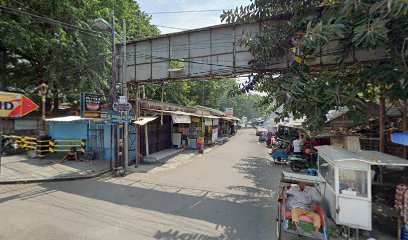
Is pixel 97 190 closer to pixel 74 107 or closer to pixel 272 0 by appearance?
pixel 272 0

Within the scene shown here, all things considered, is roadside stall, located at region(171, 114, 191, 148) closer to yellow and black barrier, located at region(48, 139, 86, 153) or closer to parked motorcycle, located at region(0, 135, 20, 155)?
yellow and black barrier, located at region(48, 139, 86, 153)

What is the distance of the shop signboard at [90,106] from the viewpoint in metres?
11.4

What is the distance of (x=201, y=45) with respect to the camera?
11.0 meters

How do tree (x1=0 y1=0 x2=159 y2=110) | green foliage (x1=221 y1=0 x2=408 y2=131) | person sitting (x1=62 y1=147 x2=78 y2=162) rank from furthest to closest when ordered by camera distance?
tree (x1=0 y1=0 x2=159 y2=110) → person sitting (x1=62 y1=147 x2=78 y2=162) → green foliage (x1=221 y1=0 x2=408 y2=131)

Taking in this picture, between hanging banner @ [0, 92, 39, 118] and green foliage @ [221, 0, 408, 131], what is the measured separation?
6074 millimetres

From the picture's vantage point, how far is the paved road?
5543mm

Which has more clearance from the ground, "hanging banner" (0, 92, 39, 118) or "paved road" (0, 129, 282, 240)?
"hanging banner" (0, 92, 39, 118)

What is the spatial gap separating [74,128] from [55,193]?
7.18 meters

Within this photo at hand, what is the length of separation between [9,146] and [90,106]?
7.69 meters

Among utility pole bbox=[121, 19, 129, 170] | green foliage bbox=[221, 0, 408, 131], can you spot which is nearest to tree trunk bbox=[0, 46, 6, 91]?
utility pole bbox=[121, 19, 129, 170]

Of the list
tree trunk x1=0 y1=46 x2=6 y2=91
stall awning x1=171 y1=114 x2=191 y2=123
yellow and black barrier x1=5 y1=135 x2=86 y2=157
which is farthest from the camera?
stall awning x1=171 y1=114 x2=191 y2=123

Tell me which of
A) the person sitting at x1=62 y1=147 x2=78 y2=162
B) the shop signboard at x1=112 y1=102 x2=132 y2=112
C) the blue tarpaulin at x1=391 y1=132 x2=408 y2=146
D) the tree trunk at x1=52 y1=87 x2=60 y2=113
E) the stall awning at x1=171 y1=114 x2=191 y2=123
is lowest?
the person sitting at x1=62 y1=147 x2=78 y2=162

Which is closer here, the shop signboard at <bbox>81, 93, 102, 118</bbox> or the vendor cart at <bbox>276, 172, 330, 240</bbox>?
the vendor cart at <bbox>276, 172, 330, 240</bbox>

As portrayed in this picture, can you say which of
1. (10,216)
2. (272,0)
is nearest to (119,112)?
Answer: (10,216)
